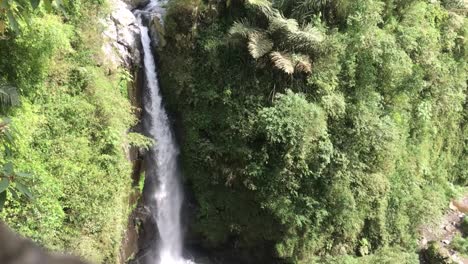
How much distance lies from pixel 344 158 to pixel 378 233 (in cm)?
233

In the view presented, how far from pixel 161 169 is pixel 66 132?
116 inches

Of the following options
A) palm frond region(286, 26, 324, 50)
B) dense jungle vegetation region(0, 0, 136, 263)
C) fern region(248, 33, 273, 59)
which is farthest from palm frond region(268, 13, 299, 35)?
dense jungle vegetation region(0, 0, 136, 263)

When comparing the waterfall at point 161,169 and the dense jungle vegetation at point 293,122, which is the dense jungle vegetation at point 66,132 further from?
the dense jungle vegetation at point 293,122

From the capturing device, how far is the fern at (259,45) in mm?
8367

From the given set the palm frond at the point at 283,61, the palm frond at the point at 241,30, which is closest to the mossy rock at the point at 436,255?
the palm frond at the point at 283,61

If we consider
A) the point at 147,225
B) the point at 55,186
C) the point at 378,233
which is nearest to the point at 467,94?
the point at 378,233

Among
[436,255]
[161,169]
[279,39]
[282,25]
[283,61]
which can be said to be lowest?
[436,255]

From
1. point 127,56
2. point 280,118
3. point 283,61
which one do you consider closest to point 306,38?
point 283,61

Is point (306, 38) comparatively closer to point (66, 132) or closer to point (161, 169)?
point (161, 169)

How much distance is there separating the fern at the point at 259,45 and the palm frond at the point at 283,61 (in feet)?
0.59

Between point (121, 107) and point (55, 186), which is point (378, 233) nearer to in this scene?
point (121, 107)

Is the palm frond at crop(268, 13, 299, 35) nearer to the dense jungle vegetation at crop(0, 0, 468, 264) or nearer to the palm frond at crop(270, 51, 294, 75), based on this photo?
the dense jungle vegetation at crop(0, 0, 468, 264)

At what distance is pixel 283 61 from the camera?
8.31m

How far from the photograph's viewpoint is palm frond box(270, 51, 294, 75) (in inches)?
324
